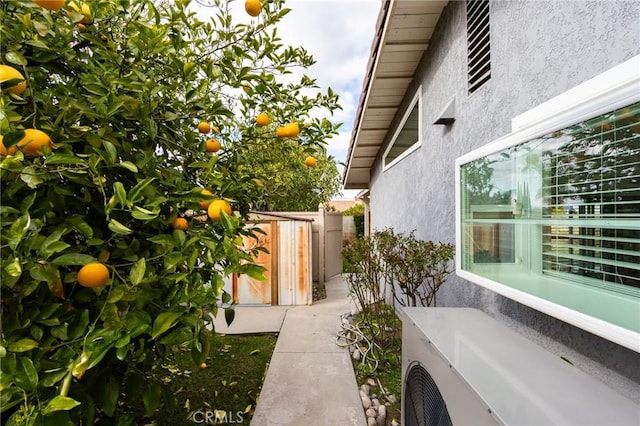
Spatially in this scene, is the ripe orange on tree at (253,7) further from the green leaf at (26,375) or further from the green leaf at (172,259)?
the green leaf at (26,375)

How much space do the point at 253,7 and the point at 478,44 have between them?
7.94 ft

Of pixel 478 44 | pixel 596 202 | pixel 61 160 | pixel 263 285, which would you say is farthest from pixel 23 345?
pixel 263 285

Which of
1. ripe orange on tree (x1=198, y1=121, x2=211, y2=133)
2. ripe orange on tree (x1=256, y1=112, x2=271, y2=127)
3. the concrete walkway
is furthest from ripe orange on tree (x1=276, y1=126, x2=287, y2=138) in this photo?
the concrete walkway

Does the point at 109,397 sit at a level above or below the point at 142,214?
below

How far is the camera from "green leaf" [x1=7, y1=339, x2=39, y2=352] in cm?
126

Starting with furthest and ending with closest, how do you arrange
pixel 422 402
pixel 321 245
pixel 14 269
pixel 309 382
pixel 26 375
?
pixel 321 245 → pixel 309 382 → pixel 422 402 → pixel 26 375 → pixel 14 269

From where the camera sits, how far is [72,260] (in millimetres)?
1341

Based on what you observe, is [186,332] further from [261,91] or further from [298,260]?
[298,260]

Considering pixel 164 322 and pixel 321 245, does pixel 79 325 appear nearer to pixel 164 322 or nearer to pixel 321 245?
pixel 164 322

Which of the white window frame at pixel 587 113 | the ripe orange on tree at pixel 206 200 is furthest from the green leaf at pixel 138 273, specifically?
the white window frame at pixel 587 113

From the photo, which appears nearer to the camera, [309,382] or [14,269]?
[14,269]

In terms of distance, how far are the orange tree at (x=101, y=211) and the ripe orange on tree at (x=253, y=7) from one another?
7.8 inches

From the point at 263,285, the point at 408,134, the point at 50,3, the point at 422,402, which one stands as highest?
the point at 408,134

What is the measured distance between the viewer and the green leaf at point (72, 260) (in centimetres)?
131
